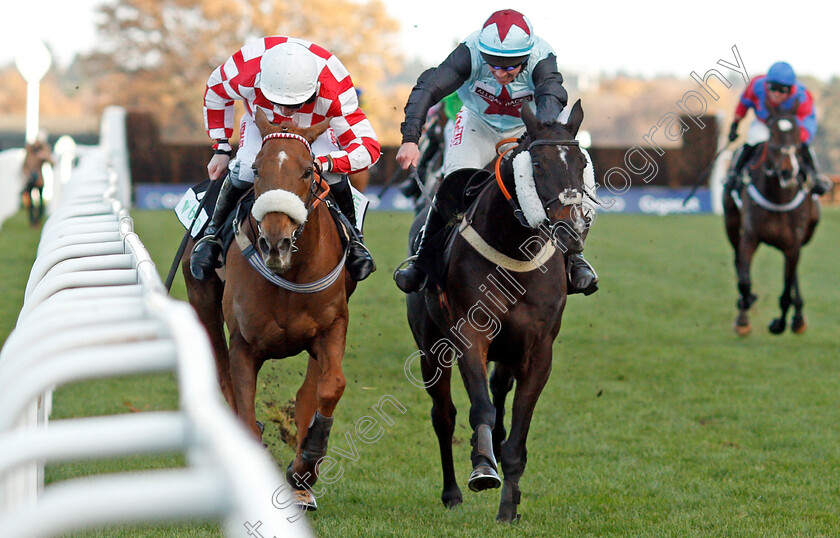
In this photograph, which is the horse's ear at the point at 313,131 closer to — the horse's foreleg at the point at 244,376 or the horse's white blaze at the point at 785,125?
the horse's foreleg at the point at 244,376

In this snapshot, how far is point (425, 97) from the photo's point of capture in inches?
176

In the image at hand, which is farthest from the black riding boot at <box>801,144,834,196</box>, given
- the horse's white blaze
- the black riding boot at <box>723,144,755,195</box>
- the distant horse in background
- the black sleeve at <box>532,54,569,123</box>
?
the distant horse in background

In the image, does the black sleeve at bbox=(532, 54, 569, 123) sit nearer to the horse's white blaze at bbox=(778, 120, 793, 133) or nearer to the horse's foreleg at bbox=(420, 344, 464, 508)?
the horse's foreleg at bbox=(420, 344, 464, 508)

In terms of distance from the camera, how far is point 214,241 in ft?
14.1

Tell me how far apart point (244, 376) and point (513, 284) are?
111 centimetres

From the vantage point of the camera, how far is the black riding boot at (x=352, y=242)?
435 centimetres

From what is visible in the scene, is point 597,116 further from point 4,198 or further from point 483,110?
point 483,110

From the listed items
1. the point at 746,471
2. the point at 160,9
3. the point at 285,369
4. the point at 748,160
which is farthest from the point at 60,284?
the point at 160,9

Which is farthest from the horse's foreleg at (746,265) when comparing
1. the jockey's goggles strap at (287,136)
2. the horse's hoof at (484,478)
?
the jockey's goggles strap at (287,136)

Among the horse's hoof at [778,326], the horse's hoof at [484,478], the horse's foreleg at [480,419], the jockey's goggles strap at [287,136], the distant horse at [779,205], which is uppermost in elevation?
the jockey's goggles strap at [287,136]

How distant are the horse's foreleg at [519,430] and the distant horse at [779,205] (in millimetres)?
5165

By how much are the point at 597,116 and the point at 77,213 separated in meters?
55.0

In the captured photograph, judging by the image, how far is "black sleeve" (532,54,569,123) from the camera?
410 centimetres

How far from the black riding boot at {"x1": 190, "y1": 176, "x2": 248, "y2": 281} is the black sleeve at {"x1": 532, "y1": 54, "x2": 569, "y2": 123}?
49.7 inches
